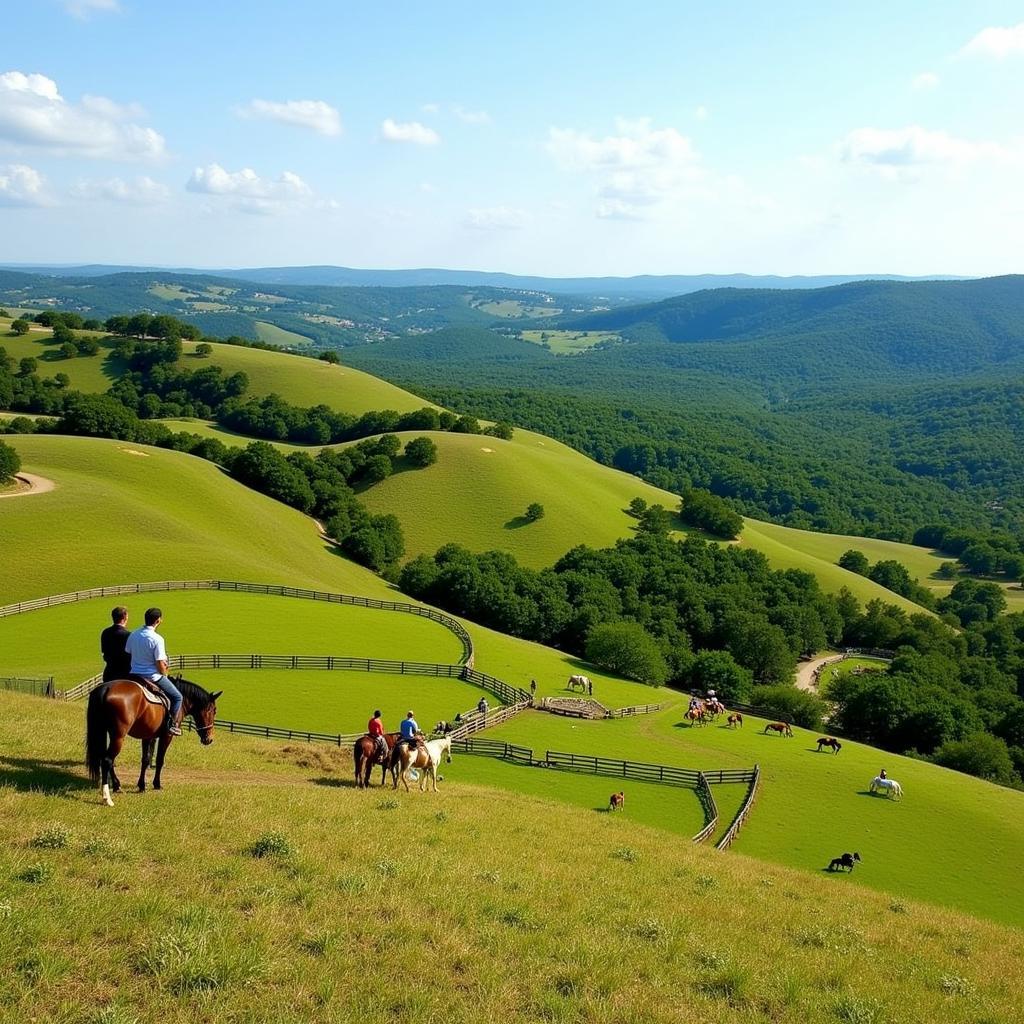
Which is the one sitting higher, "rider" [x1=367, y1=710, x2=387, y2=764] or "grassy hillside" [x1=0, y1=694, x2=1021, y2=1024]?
"grassy hillside" [x1=0, y1=694, x2=1021, y2=1024]

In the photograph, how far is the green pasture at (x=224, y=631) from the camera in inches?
1658

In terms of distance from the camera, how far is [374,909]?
11.3 meters

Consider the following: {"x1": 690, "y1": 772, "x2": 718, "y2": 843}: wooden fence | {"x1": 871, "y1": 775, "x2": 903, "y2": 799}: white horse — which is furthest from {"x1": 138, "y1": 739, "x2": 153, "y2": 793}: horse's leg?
{"x1": 871, "y1": 775, "x2": 903, "y2": 799}: white horse

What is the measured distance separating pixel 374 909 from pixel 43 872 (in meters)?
4.44

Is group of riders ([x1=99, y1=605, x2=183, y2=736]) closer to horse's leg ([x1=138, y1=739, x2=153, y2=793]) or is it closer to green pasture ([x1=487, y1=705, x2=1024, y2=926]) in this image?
horse's leg ([x1=138, y1=739, x2=153, y2=793])

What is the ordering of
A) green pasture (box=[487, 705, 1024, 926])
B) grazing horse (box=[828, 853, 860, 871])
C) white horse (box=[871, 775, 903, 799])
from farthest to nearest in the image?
white horse (box=[871, 775, 903, 799]), green pasture (box=[487, 705, 1024, 926]), grazing horse (box=[828, 853, 860, 871])

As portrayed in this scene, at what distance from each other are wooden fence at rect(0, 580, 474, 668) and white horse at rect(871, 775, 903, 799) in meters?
23.4

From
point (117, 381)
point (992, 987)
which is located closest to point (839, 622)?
point (992, 987)

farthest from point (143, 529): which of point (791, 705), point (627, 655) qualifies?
point (791, 705)

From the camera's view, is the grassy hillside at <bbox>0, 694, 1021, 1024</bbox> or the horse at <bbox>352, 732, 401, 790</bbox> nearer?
the grassy hillside at <bbox>0, 694, 1021, 1024</bbox>

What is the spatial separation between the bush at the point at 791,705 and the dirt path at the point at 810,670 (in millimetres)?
16213

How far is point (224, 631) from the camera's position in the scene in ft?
160

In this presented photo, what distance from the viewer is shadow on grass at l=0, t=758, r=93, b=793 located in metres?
14.1

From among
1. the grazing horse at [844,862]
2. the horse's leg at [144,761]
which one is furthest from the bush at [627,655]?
the horse's leg at [144,761]
